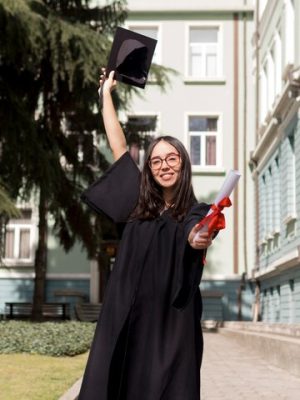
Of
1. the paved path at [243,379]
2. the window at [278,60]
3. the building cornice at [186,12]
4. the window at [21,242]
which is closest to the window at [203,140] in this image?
the building cornice at [186,12]

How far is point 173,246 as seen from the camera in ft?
10.4

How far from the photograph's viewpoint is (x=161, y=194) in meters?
3.35

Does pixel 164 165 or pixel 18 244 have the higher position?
pixel 18 244

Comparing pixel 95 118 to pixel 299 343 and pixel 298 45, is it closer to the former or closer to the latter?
pixel 298 45

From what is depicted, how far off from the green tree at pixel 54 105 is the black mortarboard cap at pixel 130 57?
30.6ft

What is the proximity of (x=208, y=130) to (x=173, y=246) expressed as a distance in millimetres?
25508

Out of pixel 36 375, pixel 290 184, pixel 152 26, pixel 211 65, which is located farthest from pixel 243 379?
pixel 152 26

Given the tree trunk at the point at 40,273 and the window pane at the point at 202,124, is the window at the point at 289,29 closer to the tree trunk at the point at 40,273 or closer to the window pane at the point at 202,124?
the tree trunk at the point at 40,273

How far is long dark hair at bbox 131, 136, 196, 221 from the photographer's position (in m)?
3.26

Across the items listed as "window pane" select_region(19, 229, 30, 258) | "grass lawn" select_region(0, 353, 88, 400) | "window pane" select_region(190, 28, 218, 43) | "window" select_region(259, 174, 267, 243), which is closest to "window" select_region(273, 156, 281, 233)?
"window" select_region(259, 174, 267, 243)

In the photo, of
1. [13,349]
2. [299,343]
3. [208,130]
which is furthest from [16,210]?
[208,130]

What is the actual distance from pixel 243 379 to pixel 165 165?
7.24m

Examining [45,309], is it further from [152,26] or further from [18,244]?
[152,26]

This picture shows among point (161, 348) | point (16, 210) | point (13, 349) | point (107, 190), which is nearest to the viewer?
point (161, 348)
